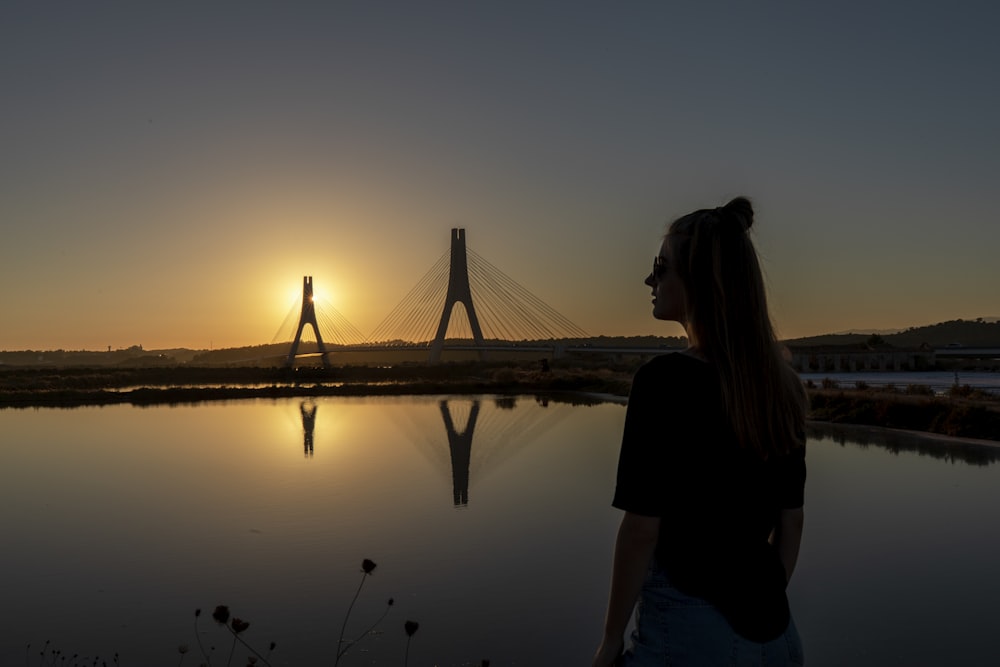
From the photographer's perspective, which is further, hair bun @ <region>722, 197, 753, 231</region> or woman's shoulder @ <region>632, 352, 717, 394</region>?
hair bun @ <region>722, 197, 753, 231</region>

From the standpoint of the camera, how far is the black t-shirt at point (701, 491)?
130cm

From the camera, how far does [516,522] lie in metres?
6.78

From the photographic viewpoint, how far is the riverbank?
11.8m

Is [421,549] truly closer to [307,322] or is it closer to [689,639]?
[689,639]

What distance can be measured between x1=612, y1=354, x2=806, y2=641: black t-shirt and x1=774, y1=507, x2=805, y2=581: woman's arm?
4.8 inches

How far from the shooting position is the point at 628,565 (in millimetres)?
1334

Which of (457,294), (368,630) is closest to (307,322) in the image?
(457,294)

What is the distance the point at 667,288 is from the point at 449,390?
938 inches

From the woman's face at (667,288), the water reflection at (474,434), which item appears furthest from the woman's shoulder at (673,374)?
the water reflection at (474,434)

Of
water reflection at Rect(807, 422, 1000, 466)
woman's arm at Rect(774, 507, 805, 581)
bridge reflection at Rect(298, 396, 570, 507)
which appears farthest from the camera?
bridge reflection at Rect(298, 396, 570, 507)

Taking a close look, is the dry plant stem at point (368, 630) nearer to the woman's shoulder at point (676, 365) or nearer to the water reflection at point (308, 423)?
the woman's shoulder at point (676, 365)

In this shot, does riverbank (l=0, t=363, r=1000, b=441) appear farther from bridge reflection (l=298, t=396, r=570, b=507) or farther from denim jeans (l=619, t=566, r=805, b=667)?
denim jeans (l=619, t=566, r=805, b=667)

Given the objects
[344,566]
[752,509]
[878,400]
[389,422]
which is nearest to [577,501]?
[344,566]

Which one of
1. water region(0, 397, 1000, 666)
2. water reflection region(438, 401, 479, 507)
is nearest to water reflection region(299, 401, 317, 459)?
water region(0, 397, 1000, 666)
